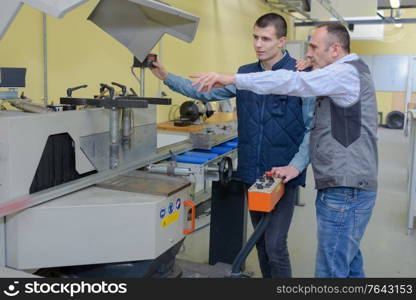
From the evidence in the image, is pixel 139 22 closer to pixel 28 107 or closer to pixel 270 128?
pixel 28 107

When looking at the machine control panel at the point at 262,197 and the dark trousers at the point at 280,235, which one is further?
the dark trousers at the point at 280,235

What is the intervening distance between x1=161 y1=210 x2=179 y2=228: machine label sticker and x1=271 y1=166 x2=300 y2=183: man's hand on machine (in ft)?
1.55

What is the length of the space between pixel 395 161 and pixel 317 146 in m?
5.31

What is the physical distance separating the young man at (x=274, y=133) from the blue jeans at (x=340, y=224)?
23 cm

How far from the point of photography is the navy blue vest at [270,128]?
1.98m

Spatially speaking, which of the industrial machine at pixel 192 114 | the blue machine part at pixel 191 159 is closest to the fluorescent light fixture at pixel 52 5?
the blue machine part at pixel 191 159

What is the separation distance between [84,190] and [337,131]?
914 millimetres

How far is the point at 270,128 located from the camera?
1998 mm

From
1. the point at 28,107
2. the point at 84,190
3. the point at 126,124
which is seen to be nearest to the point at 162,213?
the point at 84,190

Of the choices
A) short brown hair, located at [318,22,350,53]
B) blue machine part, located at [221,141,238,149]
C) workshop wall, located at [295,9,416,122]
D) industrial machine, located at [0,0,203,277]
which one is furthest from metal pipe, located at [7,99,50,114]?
workshop wall, located at [295,9,416,122]

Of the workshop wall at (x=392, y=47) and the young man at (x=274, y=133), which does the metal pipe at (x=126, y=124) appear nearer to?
the young man at (x=274, y=133)

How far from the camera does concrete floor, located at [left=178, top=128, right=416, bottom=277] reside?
2.93 metres

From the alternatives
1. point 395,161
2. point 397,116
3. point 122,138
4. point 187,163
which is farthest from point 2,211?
point 397,116

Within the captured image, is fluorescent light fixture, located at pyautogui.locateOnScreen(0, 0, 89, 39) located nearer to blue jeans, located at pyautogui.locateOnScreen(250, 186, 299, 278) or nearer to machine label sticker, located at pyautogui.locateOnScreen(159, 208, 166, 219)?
machine label sticker, located at pyautogui.locateOnScreen(159, 208, 166, 219)
